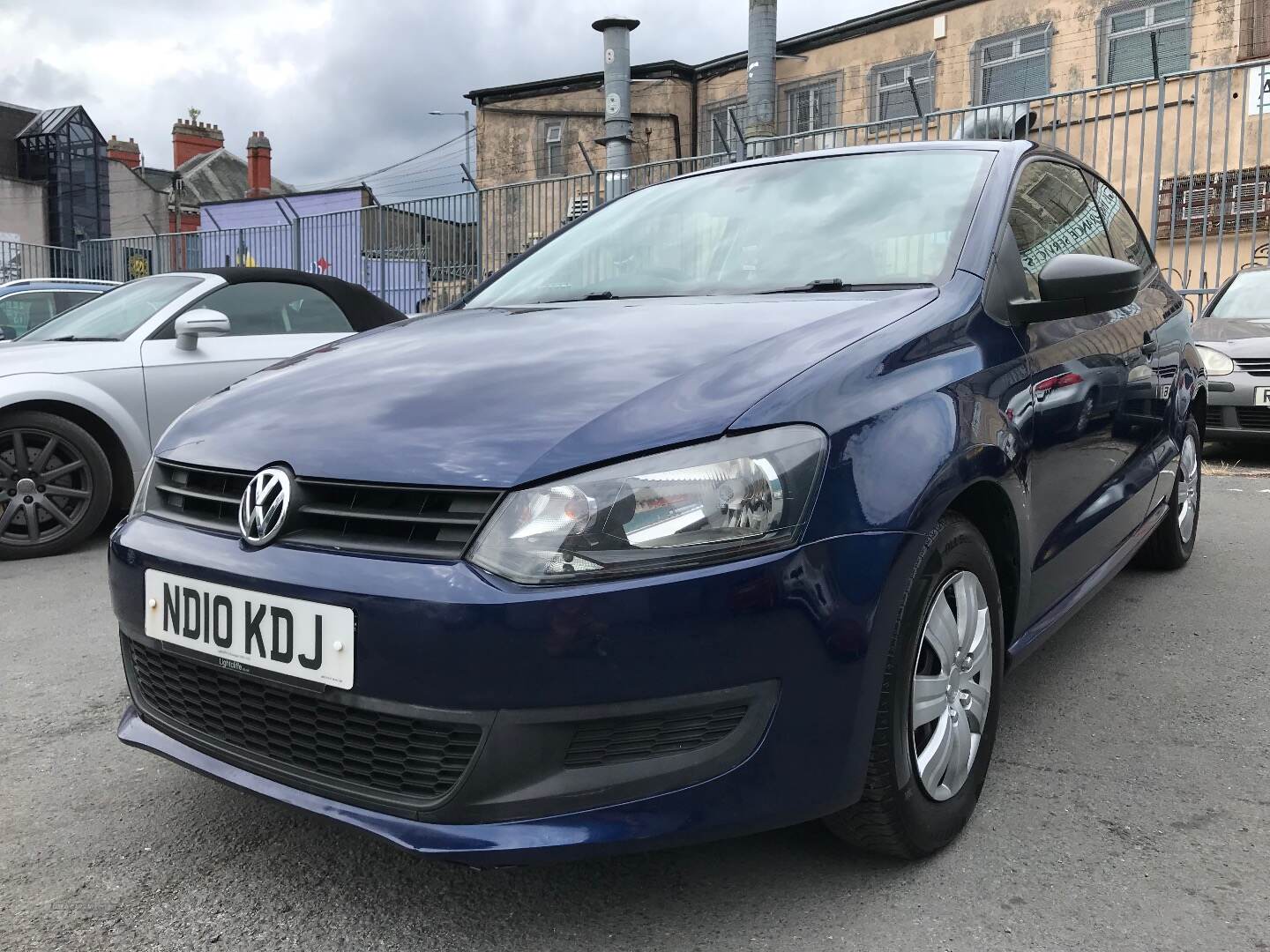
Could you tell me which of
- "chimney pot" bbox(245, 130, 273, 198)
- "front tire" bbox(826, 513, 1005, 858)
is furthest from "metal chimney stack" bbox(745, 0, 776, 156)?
"chimney pot" bbox(245, 130, 273, 198)

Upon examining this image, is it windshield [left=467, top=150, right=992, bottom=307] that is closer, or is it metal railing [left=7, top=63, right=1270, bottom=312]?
windshield [left=467, top=150, right=992, bottom=307]

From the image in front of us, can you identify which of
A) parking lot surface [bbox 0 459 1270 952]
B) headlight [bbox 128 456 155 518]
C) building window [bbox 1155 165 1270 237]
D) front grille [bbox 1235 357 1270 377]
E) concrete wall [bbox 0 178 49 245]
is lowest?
parking lot surface [bbox 0 459 1270 952]

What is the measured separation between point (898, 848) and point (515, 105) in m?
24.3

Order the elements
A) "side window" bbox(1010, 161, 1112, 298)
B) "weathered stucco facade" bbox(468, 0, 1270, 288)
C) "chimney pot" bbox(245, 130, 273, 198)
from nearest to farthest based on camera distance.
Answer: "side window" bbox(1010, 161, 1112, 298) → "weathered stucco facade" bbox(468, 0, 1270, 288) → "chimney pot" bbox(245, 130, 273, 198)

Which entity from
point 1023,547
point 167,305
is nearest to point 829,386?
point 1023,547

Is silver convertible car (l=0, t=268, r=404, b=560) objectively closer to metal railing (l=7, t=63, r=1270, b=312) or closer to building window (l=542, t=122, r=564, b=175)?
metal railing (l=7, t=63, r=1270, b=312)

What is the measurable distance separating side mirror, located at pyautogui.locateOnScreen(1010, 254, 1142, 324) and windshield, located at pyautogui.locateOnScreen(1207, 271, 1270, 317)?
6.44m

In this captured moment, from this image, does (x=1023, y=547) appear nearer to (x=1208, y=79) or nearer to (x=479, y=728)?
(x=479, y=728)

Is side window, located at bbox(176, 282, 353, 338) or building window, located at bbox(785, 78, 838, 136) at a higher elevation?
building window, located at bbox(785, 78, 838, 136)

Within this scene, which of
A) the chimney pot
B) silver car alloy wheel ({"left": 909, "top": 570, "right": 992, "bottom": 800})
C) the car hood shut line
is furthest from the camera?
the chimney pot

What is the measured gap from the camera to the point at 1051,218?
3.06m

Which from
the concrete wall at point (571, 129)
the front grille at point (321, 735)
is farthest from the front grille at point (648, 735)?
the concrete wall at point (571, 129)

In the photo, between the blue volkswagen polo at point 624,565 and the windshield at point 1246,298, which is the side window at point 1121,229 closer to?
the blue volkswagen polo at point 624,565

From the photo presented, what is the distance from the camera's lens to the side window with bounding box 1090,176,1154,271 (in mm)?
3725
